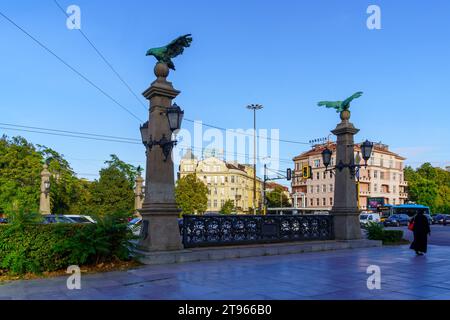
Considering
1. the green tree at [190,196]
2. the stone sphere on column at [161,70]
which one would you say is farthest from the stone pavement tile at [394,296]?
the green tree at [190,196]

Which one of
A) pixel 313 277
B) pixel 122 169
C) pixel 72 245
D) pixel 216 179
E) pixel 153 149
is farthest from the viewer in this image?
pixel 216 179

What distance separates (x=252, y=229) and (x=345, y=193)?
462cm

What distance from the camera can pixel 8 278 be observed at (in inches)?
338

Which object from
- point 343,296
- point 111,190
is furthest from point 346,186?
point 111,190

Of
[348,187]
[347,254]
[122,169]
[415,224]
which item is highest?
[122,169]

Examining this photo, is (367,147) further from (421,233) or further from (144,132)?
(144,132)

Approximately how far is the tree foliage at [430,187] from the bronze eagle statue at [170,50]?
303 feet

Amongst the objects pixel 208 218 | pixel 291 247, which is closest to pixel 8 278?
pixel 208 218

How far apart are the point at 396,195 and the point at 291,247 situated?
301ft

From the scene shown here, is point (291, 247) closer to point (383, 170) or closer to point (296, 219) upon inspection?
point (296, 219)

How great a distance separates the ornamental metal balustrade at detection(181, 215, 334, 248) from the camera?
12016mm

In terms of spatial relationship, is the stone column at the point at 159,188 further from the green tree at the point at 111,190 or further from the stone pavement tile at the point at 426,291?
the green tree at the point at 111,190

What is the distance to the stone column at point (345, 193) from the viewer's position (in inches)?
607

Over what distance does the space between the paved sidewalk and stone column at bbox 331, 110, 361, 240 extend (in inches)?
162
